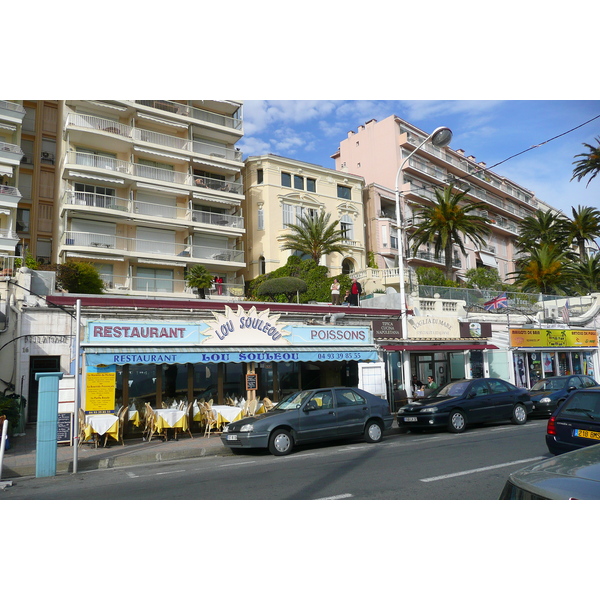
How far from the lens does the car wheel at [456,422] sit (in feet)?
47.2

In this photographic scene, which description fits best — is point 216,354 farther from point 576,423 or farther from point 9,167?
point 9,167

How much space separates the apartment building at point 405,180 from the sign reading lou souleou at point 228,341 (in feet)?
79.7

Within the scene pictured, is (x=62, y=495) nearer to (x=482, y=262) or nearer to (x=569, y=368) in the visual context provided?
(x=569, y=368)

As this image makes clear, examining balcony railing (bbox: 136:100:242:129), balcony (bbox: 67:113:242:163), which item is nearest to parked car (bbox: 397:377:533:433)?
balcony (bbox: 67:113:242:163)

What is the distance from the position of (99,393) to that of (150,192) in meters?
25.0

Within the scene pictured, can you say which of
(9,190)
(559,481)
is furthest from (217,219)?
(559,481)

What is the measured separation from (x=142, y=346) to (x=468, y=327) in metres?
15.1

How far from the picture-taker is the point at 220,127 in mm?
39062

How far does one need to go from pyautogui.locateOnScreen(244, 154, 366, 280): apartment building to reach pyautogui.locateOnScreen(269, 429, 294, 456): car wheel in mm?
27843

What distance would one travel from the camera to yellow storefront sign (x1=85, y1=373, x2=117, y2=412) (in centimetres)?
1383

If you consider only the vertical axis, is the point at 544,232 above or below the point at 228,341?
above

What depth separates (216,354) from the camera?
16.1 meters

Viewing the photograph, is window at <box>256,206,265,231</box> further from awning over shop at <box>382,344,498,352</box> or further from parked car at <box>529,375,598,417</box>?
parked car at <box>529,375,598,417</box>

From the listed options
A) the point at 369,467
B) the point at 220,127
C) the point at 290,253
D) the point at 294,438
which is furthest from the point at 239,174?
the point at 369,467
